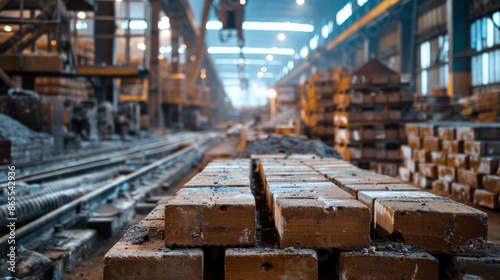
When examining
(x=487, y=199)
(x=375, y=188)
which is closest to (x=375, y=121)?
(x=487, y=199)

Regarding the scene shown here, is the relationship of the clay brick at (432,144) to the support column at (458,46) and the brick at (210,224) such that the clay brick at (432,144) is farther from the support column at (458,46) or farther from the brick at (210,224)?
the support column at (458,46)

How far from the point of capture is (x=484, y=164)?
4.55 metres

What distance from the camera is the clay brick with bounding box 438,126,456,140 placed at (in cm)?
538

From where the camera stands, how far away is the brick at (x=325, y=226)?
1813 millimetres

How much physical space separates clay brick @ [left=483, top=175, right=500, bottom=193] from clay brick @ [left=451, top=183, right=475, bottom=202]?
0.29 metres

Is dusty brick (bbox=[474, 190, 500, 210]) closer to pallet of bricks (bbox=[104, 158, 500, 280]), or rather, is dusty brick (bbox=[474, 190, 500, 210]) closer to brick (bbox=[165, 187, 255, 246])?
pallet of bricks (bbox=[104, 158, 500, 280])

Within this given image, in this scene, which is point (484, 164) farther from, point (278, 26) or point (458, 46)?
point (278, 26)

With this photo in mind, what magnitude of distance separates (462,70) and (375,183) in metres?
14.6

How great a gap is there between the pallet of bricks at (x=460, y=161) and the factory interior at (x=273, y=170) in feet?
0.08

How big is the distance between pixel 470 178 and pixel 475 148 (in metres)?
0.36

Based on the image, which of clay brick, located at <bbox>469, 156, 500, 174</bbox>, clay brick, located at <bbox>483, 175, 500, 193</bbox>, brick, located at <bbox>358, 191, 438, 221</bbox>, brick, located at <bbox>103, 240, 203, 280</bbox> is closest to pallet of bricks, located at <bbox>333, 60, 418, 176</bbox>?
clay brick, located at <bbox>469, 156, 500, 174</bbox>

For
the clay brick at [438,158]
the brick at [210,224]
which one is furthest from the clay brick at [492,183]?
the brick at [210,224]

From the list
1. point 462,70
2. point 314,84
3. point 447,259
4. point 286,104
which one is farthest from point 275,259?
point 462,70

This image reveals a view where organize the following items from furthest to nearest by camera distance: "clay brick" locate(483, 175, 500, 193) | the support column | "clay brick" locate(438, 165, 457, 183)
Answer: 1. the support column
2. "clay brick" locate(438, 165, 457, 183)
3. "clay brick" locate(483, 175, 500, 193)
